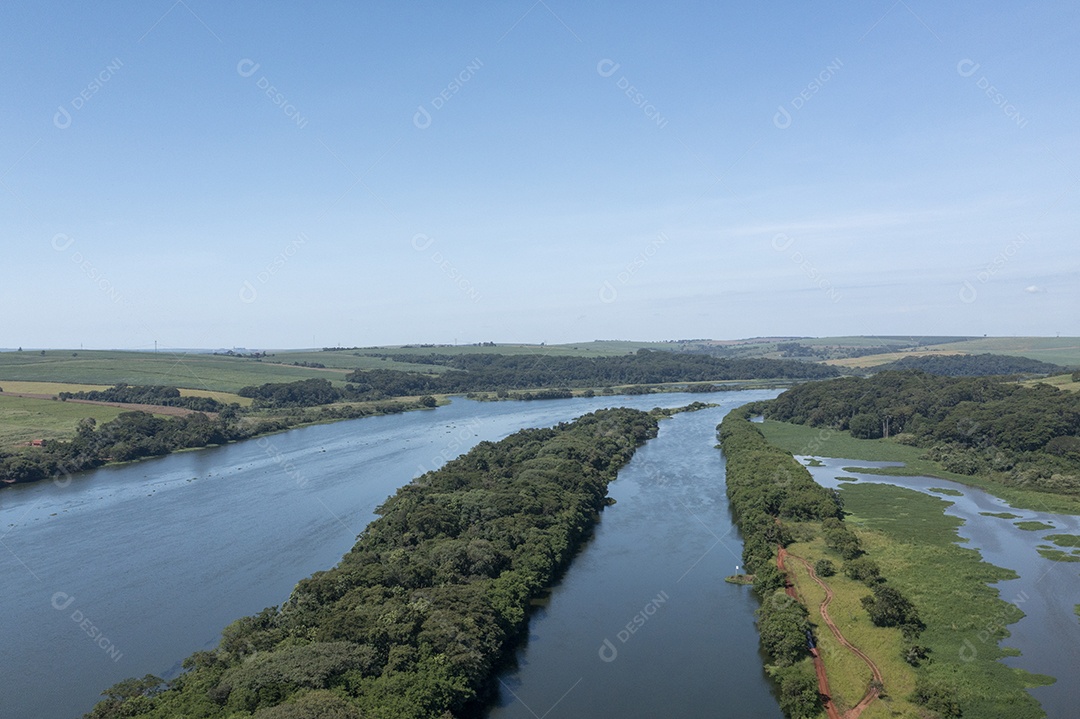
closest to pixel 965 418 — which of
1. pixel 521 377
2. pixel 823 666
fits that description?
pixel 823 666

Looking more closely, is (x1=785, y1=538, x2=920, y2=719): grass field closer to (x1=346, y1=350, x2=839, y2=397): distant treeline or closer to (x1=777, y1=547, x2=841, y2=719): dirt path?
(x1=777, y1=547, x2=841, y2=719): dirt path

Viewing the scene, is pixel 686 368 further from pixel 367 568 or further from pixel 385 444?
pixel 367 568

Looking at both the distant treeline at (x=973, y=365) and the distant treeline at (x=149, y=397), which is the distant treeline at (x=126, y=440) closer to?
the distant treeline at (x=149, y=397)

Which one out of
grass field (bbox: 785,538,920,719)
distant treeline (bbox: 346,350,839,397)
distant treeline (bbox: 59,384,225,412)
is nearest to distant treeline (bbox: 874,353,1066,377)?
distant treeline (bbox: 346,350,839,397)

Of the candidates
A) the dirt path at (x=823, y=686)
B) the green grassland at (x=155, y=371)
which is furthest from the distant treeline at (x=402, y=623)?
the green grassland at (x=155, y=371)

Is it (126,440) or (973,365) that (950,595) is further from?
(973,365)

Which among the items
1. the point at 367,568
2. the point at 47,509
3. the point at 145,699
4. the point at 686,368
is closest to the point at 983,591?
the point at 367,568

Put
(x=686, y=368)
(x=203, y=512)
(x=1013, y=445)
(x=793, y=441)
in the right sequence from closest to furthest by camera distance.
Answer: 1. (x=203, y=512)
2. (x=1013, y=445)
3. (x=793, y=441)
4. (x=686, y=368)
